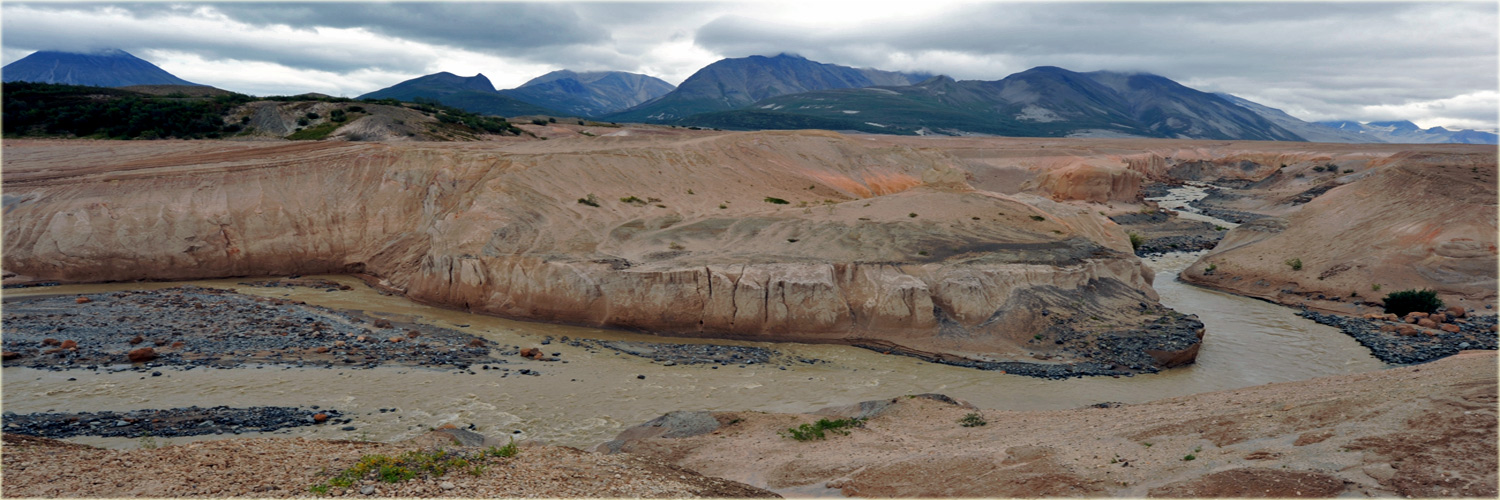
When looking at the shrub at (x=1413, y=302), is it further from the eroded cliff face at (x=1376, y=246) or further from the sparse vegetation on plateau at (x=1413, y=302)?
the eroded cliff face at (x=1376, y=246)

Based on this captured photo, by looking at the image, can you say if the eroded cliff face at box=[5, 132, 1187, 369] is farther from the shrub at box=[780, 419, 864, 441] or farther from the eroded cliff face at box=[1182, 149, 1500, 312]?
the shrub at box=[780, 419, 864, 441]

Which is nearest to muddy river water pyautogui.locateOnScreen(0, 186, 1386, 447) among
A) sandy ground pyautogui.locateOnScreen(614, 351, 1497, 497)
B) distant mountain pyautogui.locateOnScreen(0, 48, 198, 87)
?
sandy ground pyautogui.locateOnScreen(614, 351, 1497, 497)

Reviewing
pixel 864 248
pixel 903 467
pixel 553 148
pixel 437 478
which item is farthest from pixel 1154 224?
pixel 437 478

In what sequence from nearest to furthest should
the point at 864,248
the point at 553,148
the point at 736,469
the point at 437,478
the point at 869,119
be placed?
the point at 437,478, the point at 736,469, the point at 864,248, the point at 553,148, the point at 869,119

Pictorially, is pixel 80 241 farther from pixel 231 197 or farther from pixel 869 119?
pixel 869 119

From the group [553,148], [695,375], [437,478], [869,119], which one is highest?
[869,119]

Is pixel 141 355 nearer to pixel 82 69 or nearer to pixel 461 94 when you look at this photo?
pixel 461 94

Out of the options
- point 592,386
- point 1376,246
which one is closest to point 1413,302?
point 1376,246
